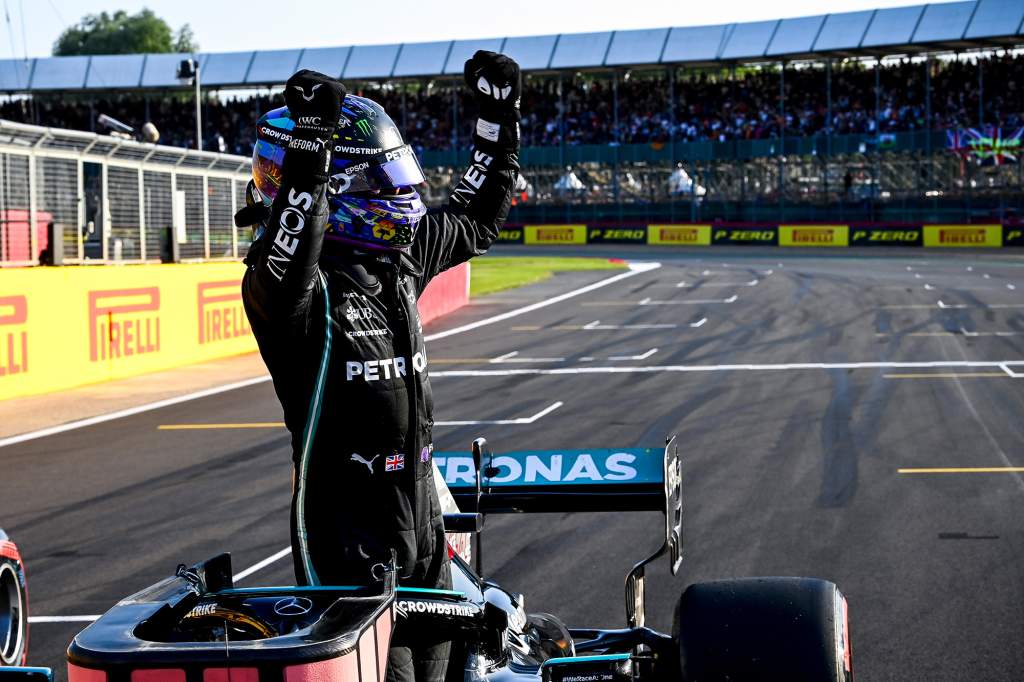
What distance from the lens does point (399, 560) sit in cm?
328

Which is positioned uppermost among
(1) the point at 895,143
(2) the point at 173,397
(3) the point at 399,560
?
(1) the point at 895,143

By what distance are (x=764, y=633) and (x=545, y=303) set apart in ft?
90.2

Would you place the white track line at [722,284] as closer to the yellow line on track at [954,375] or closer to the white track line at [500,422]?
the yellow line on track at [954,375]

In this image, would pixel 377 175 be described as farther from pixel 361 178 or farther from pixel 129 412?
pixel 129 412

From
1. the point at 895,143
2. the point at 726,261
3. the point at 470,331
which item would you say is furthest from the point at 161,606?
the point at 895,143

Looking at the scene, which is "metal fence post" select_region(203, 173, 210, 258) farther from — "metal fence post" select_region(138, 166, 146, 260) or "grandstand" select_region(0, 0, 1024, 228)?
"grandstand" select_region(0, 0, 1024, 228)

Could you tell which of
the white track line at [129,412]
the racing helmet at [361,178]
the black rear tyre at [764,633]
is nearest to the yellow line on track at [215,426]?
the white track line at [129,412]

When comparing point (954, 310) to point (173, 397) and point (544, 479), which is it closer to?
point (173, 397)

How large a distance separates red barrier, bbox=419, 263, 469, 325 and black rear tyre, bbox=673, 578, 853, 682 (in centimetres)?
2262

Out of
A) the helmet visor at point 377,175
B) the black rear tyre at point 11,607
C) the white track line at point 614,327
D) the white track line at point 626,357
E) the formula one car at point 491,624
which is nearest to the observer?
the formula one car at point 491,624

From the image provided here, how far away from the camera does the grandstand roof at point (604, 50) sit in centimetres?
5266

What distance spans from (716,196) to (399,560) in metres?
56.5

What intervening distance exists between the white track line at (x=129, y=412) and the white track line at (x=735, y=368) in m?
2.72

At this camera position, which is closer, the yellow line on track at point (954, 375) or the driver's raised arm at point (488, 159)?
the driver's raised arm at point (488, 159)
